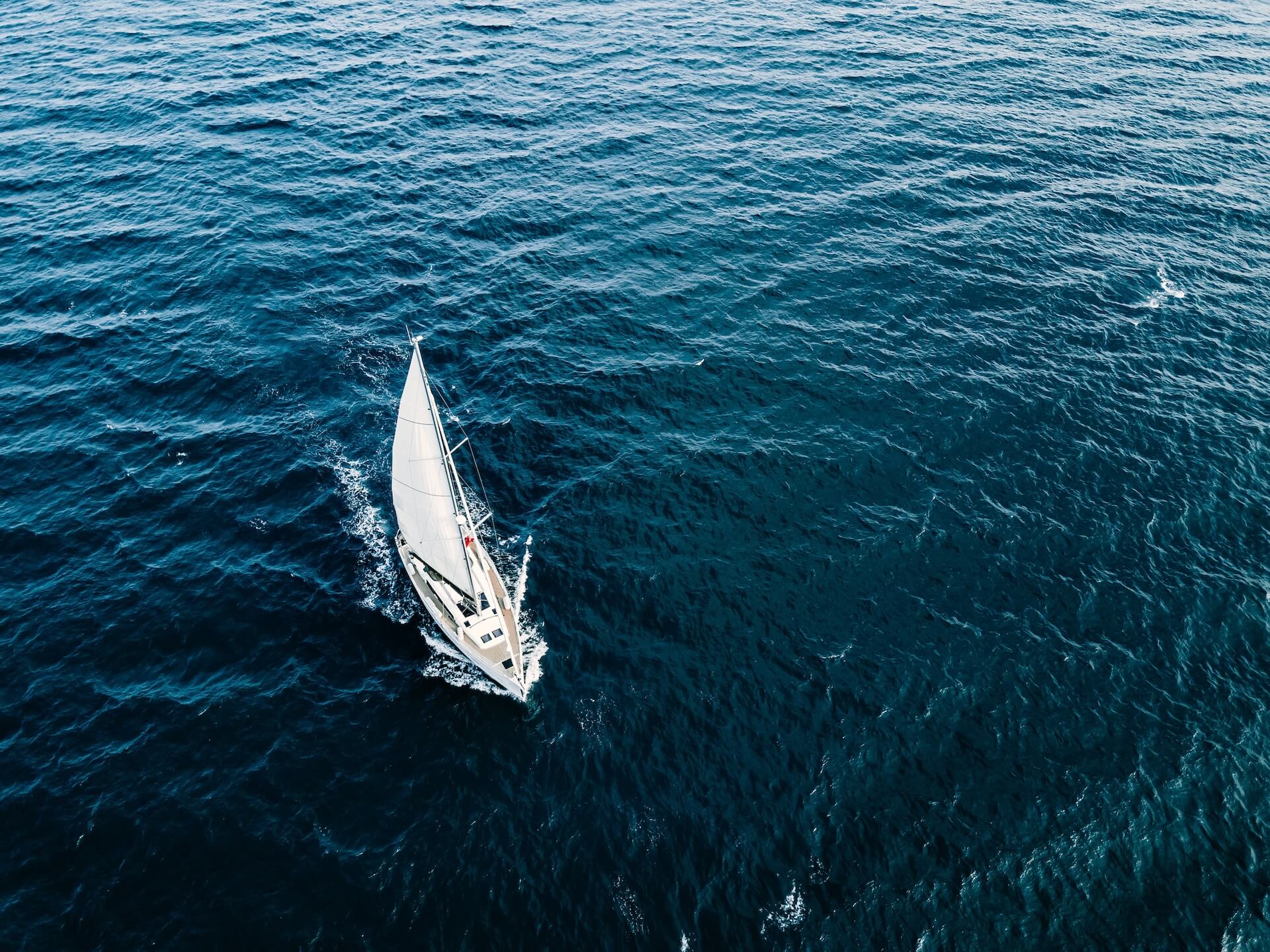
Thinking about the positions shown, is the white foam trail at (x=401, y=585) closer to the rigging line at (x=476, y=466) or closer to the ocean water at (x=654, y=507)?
the ocean water at (x=654, y=507)

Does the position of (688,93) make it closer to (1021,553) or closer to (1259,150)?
(1259,150)

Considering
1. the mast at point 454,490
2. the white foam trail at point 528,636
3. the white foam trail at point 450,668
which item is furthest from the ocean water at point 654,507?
the mast at point 454,490

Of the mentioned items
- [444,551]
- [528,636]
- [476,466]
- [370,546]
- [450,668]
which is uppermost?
[444,551]

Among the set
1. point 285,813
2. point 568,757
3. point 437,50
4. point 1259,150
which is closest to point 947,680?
point 568,757

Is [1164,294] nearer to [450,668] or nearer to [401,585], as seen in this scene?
[450,668]

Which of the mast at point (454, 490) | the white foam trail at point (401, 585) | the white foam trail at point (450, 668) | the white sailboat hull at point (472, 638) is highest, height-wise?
the mast at point (454, 490)

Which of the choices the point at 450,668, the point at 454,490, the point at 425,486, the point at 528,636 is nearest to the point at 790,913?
the point at 528,636
